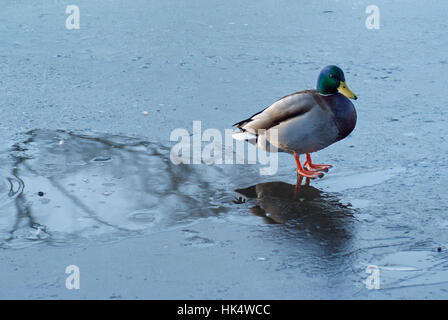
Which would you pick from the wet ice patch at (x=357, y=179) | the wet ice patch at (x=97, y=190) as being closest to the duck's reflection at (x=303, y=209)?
the wet ice patch at (x=357, y=179)

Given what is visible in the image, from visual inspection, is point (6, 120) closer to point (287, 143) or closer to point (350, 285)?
point (287, 143)

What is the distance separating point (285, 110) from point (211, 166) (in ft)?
2.24

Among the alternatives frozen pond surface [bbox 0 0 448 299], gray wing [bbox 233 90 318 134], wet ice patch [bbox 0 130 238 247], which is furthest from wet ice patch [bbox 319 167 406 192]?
wet ice patch [bbox 0 130 238 247]

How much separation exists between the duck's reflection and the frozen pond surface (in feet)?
0.05

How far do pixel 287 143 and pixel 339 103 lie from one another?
0.45 metres

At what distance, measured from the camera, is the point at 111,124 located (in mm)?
5891

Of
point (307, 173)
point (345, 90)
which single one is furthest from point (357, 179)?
point (345, 90)

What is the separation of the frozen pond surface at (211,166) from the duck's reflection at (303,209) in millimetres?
16

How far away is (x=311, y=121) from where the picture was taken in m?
4.80

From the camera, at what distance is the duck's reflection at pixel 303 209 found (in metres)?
4.12

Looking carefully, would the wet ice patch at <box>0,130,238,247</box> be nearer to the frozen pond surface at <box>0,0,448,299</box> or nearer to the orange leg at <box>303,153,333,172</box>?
the frozen pond surface at <box>0,0,448,299</box>

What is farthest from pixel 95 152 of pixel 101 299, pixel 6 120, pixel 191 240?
pixel 101 299

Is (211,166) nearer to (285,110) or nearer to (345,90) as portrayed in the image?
(285,110)

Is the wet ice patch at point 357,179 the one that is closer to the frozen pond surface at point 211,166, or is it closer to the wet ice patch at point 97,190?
the frozen pond surface at point 211,166
